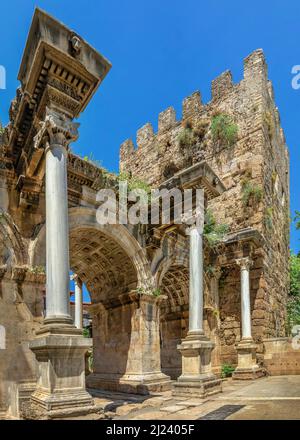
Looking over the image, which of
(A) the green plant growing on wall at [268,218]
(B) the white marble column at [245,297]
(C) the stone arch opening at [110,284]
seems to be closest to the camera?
(C) the stone arch opening at [110,284]

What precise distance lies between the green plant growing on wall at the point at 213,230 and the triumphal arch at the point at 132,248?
0.08m

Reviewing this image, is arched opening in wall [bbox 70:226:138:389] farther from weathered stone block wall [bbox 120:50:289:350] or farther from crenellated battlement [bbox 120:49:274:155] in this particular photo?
crenellated battlement [bbox 120:49:274:155]

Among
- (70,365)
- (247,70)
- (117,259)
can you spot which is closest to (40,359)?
(70,365)

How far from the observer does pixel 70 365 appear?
18.1 ft

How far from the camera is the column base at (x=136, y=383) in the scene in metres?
9.84

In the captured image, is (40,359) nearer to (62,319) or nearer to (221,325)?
(62,319)

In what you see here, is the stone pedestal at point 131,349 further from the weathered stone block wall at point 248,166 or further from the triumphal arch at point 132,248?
the weathered stone block wall at point 248,166

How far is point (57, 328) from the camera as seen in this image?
5.48m

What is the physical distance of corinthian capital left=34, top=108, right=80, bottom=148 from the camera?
20.2 ft

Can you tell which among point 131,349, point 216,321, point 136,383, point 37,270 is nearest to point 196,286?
point 131,349

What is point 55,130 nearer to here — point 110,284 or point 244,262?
point 110,284

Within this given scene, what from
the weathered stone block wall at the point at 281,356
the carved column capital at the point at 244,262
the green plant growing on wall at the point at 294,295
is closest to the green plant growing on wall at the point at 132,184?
the carved column capital at the point at 244,262

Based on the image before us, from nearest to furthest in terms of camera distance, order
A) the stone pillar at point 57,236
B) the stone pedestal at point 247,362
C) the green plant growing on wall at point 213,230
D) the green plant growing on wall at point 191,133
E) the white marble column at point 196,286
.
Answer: the stone pillar at point 57,236 < the white marble column at point 196,286 < the stone pedestal at point 247,362 < the green plant growing on wall at point 213,230 < the green plant growing on wall at point 191,133

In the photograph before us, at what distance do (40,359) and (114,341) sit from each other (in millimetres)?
5999
